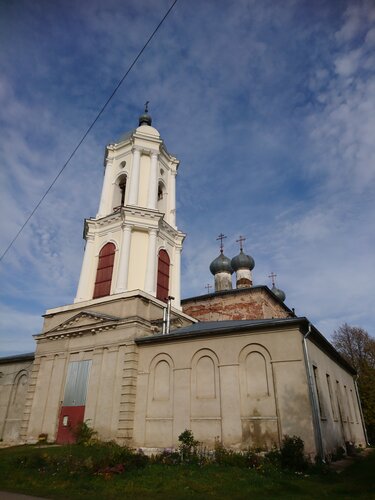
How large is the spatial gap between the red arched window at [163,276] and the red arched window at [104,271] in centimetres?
289

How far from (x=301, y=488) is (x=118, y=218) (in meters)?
17.3

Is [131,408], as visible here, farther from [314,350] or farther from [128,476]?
[314,350]

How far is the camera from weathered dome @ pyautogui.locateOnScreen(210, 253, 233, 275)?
118 feet

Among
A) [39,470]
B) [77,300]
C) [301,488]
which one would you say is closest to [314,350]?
[301,488]

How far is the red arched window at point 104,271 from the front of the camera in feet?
71.4

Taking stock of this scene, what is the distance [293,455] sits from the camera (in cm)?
1196

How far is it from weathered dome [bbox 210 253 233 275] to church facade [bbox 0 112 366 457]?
11834 millimetres

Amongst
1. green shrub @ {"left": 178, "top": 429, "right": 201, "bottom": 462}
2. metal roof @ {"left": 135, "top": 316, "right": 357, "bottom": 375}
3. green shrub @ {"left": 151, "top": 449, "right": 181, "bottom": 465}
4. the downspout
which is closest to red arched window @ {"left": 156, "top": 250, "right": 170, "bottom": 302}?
metal roof @ {"left": 135, "top": 316, "right": 357, "bottom": 375}

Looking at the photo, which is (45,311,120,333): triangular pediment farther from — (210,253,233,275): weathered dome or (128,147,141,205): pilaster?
(210,253,233,275): weathered dome

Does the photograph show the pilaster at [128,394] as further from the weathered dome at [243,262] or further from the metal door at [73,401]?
the weathered dome at [243,262]

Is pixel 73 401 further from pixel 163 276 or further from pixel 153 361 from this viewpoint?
pixel 163 276

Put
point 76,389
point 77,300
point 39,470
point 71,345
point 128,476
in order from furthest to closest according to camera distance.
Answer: point 77,300
point 71,345
point 76,389
point 39,470
point 128,476

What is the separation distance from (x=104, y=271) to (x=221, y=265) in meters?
16.0

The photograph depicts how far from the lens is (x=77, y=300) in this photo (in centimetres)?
A: 2170
